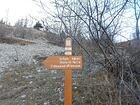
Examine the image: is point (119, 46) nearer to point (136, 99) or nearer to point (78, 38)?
point (78, 38)

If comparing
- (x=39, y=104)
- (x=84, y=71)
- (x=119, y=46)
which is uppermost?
(x=119, y=46)

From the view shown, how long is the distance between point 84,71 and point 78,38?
0.97 metres

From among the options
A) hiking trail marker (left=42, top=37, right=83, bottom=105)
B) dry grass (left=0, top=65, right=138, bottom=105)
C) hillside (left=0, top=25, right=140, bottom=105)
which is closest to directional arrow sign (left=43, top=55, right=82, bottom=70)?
hiking trail marker (left=42, top=37, right=83, bottom=105)

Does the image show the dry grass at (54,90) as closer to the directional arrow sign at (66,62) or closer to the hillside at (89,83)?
the hillside at (89,83)

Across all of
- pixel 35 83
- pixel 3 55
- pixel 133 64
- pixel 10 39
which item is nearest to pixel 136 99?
pixel 133 64

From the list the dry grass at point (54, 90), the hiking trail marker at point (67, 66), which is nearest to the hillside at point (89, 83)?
the dry grass at point (54, 90)

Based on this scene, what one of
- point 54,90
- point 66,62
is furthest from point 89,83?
point 66,62

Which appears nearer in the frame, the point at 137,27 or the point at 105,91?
the point at 105,91

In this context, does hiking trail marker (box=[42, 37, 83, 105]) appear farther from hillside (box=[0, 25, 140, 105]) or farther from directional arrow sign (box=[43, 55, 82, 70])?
hillside (box=[0, 25, 140, 105])

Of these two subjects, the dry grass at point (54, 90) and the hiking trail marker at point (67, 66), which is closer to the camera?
the hiking trail marker at point (67, 66)

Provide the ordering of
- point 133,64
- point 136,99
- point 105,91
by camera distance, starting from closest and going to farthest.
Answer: point 136,99 < point 105,91 < point 133,64

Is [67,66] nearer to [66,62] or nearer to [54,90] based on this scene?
[66,62]

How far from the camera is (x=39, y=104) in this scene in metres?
9.96

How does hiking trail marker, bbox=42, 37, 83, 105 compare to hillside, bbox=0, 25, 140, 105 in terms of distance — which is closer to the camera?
hiking trail marker, bbox=42, 37, 83, 105
